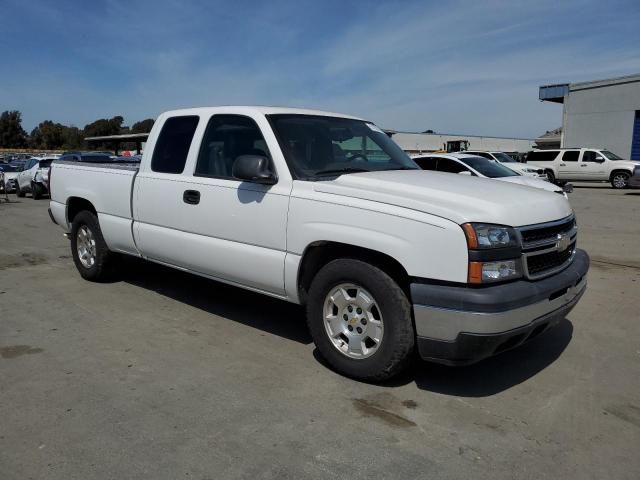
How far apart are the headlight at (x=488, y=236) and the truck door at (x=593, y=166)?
2429 cm

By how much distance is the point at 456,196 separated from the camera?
361 centimetres

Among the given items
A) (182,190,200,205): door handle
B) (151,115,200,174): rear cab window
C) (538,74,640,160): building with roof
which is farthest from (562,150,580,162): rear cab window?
(182,190,200,205): door handle

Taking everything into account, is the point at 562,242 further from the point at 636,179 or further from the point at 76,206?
the point at 636,179

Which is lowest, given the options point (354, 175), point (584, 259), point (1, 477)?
point (1, 477)

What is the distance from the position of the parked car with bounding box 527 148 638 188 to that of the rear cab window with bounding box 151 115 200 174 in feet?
73.6

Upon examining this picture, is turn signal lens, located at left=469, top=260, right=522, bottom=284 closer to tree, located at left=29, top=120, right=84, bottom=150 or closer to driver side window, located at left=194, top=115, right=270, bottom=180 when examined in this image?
driver side window, located at left=194, top=115, right=270, bottom=180

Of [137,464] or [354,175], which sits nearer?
[137,464]

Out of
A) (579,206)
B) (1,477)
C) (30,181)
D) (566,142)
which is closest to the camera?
(1,477)

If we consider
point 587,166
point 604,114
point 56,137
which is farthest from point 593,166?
point 56,137

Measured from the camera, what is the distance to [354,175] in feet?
13.7

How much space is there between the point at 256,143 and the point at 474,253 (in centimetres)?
211

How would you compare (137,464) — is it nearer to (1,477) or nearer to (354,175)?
(1,477)

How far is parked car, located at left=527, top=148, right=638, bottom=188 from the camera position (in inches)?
952

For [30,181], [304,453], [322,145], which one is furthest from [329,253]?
[30,181]
